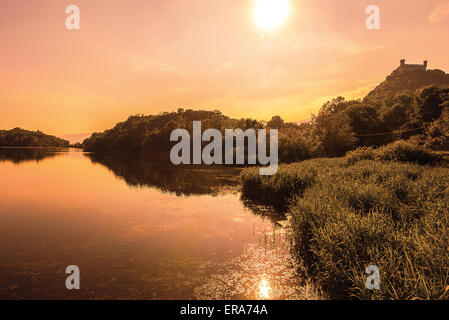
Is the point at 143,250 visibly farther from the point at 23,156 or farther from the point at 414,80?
the point at 414,80

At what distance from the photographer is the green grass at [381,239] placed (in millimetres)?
5289

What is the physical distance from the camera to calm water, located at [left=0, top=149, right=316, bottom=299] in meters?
7.47

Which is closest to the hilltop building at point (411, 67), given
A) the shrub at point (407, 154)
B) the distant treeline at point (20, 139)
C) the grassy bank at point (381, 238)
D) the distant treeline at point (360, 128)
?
the distant treeline at point (360, 128)

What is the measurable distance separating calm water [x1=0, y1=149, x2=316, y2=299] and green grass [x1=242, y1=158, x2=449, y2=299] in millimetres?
1076

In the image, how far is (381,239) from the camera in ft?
23.4

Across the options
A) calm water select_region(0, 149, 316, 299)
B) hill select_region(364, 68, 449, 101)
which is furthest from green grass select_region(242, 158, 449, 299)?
hill select_region(364, 68, 449, 101)

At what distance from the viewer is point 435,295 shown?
447 centimetres

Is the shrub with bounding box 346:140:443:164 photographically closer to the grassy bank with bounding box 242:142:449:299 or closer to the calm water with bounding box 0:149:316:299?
the grassy bank with bounding box 242:142:449:299

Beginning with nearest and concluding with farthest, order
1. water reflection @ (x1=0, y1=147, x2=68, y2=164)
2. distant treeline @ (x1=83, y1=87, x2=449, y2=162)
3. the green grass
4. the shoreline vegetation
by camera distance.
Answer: the green grass → the shoreline vegetation → distant treeline @ (x1=83, y1=87, x2=449, y2=162) → water reflection @ (x1=0, y1=147, x2=68, y2=164)

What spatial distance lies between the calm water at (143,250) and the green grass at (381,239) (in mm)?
1076
